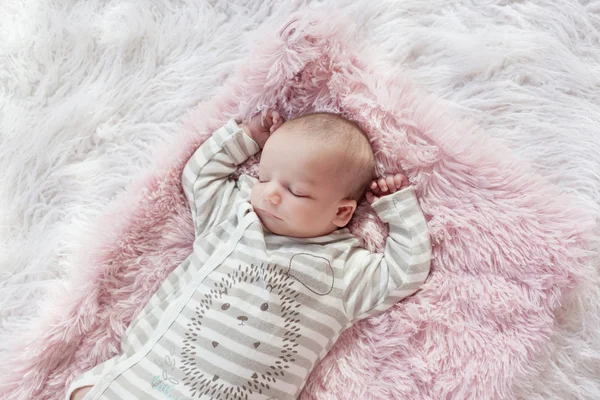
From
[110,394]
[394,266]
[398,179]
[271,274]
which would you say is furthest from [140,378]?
[398,179]

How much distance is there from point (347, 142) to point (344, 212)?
6.1 inches

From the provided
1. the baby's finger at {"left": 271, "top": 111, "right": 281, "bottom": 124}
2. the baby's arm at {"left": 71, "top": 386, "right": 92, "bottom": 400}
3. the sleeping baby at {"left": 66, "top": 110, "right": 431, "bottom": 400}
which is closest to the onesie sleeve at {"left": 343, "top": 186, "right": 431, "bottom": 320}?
the sleeping baby at {"left": 66, "top": 110, "right": 431, "bottom": 400}

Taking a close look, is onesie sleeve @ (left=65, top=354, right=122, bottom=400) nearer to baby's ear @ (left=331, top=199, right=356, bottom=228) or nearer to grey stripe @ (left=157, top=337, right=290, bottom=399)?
grey stripe @ (left=157, top=337, right=290, bottom=399)

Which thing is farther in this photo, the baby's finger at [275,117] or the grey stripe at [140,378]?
the baby's finger at [275,117]

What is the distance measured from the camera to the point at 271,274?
1.11m

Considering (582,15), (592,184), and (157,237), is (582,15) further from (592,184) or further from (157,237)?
(157,237)

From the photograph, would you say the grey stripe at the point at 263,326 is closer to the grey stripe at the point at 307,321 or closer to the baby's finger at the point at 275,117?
the grey stripe at the point at 307,321

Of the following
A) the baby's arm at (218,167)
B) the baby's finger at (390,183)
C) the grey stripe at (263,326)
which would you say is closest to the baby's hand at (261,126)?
the baby's arm at (218,167)

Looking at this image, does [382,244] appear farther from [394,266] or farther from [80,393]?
[80,393]

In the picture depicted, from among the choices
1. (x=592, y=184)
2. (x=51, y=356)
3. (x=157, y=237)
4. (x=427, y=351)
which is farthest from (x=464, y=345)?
(x=51, y=356)

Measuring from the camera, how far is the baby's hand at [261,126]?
119cm

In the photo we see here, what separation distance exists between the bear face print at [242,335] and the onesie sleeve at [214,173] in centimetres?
14

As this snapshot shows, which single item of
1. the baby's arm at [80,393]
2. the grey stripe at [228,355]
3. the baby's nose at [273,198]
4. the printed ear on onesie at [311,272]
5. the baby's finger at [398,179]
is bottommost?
the baby's arm at [80,393]

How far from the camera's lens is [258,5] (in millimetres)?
1295
